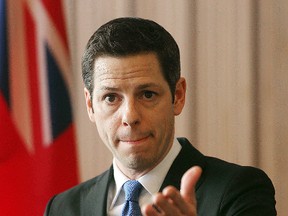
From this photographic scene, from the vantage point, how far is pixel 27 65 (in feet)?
7.93

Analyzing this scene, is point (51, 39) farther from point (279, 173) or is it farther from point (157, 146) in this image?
point (279, 173)

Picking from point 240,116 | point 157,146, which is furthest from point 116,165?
point 240,116

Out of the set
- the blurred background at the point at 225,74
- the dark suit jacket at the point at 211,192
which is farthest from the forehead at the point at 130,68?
the blurred background at the point at 225,74

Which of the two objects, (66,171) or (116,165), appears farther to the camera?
(66,171)

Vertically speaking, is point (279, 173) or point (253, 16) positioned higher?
point (253, 16)

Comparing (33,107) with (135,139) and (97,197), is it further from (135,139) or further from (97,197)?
(135,139)

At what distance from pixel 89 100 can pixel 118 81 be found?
0.62ft

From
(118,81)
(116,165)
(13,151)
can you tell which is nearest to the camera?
(118,81)

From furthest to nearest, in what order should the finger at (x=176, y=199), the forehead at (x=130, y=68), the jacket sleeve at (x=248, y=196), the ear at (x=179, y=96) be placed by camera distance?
the ear at (x=179, y=96), the forehead at (x=130, y=68), the jacket sleeve at (x=248, y=196), the finger at (x=176, y=199)

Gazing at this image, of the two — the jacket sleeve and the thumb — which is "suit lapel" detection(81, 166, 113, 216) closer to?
the jacket sleeve

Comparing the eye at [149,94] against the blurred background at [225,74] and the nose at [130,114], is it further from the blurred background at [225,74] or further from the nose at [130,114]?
the blurred background at [225,74]

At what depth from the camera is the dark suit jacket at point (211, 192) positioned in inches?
66.1

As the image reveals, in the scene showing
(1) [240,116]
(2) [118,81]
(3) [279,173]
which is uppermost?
(2) [118,81]

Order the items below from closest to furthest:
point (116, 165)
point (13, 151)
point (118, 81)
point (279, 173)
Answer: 1. point (118, 81)
2. point (116, 165)
3. point (13, 151)
4. point (279, 173)
